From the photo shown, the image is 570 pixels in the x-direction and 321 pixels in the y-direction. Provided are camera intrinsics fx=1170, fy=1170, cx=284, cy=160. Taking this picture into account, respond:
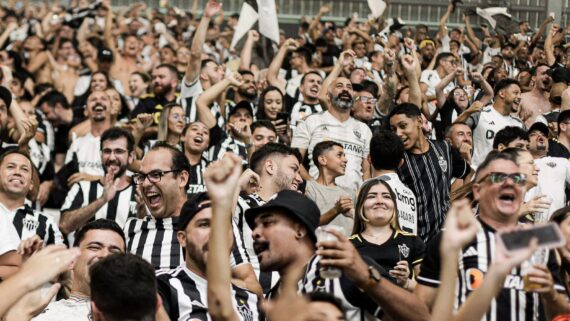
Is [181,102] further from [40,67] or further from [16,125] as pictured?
[40,67]

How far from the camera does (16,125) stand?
10.9m

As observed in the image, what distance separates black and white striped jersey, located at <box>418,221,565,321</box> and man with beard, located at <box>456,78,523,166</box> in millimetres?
5980

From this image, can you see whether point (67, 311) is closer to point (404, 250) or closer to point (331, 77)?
point (404, 250)

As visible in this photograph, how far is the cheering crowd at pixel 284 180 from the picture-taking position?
4727 millimetres

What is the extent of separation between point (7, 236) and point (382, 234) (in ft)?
8.24

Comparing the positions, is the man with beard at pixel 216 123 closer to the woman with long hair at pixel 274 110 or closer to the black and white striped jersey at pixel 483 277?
the woman with long hair at pixel 274 110

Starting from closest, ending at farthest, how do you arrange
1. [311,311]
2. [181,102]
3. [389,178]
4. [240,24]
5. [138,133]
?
[311,311] → [389,178] → [138,133] → [181,102] → [240,24]

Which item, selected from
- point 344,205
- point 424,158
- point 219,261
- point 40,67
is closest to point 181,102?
point 424,158

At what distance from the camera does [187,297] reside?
5723 mm

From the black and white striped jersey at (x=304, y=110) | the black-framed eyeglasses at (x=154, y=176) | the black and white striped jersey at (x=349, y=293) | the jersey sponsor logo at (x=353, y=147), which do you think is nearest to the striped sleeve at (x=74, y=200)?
the black-framed eyeglasses at (x=154, y=176)

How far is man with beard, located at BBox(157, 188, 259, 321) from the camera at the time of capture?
570 cm

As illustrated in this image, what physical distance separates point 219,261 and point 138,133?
614cm

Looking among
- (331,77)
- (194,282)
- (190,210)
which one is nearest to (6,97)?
(331,77)

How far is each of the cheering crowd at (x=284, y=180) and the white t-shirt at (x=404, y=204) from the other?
16mm
